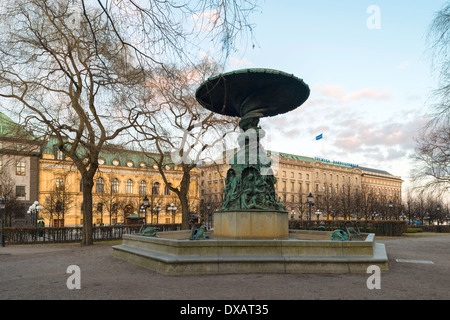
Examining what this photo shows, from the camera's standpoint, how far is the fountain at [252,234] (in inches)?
355

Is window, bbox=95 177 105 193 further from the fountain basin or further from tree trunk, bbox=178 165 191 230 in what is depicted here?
the fountain basin

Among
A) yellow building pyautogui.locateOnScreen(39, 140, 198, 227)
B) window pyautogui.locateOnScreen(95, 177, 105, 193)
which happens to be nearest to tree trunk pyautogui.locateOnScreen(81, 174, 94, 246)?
yellow building pyautogui.locateOnScreen(39, 140, 198, 227)

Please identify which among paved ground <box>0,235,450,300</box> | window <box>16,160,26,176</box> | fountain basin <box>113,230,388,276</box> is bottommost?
paved ground <box>0,235,450,300</box>

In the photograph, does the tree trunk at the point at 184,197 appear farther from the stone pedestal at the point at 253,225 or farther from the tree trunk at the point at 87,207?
the stone pedestal at the point at 253,225

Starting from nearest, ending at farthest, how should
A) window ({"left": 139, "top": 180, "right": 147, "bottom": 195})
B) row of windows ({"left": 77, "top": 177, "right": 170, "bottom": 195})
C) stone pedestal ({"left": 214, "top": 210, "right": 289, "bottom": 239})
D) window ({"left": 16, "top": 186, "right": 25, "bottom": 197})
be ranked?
stone pedestal ({"left": 214, "top": 210, "right": 289, "bottom": 239}) → window ({"left": 16, "top": 186, "right": 25, "bottom": 197}) → row of windows ({"left": 77, "top": 177, "right": 170, "bottom": 195}) → window ({"left": 139, "top": 180, "right": 147, "bottom": 195})

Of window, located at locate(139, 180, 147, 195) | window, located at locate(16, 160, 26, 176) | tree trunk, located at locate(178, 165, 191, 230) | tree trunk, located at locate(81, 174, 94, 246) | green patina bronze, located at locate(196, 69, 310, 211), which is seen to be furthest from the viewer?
window, located at locate(139, 180, 147, 195)

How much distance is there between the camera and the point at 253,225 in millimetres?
11875

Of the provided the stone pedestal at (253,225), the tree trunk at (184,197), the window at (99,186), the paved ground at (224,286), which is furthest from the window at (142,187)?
the paved ground at (224,286)

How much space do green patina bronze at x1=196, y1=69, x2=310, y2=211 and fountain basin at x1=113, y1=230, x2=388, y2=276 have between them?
9.66 feet

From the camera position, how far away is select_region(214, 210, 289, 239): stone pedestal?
11.9m

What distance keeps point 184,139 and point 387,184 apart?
113 m

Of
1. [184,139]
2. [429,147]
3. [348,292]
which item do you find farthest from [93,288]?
[429,147]

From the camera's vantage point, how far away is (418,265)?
11.4m
